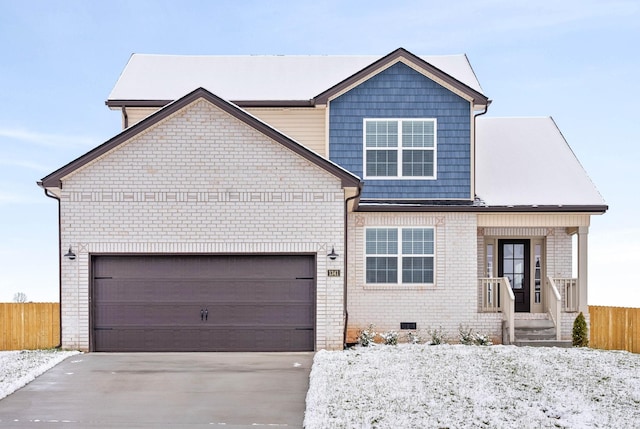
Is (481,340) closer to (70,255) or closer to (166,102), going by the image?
(70,255)

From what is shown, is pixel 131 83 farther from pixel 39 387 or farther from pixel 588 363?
pixel 588 363

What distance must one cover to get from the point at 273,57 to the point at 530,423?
1696cm

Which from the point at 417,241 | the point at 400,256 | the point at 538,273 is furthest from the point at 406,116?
the point at 538,273

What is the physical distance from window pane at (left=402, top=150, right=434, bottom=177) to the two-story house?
28 mm

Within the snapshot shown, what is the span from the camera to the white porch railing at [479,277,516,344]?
757 inches

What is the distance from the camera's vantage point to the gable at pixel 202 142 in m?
16.5

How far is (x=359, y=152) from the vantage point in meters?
20.0

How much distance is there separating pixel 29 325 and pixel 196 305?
23.8 ft

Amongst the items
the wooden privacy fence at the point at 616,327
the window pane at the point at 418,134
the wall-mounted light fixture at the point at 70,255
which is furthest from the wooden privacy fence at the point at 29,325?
the wooden privacy fence at the point at 616,327

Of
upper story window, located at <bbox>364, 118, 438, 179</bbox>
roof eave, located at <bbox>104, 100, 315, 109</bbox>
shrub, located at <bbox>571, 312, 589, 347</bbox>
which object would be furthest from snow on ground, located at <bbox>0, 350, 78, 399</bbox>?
shrub, located at <bbox>571, 312, 589, 347</bbox>

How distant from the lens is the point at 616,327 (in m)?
21.6

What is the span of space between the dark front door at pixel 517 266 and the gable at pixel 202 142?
7711 millimetres

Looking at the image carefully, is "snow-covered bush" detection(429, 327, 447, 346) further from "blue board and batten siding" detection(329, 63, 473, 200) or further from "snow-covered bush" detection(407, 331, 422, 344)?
"blue board and batten siding" detection(329, 63, 473, 200)

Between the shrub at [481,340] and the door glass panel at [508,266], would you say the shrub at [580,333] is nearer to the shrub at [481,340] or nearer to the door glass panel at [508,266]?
the shrub at [481,340]
